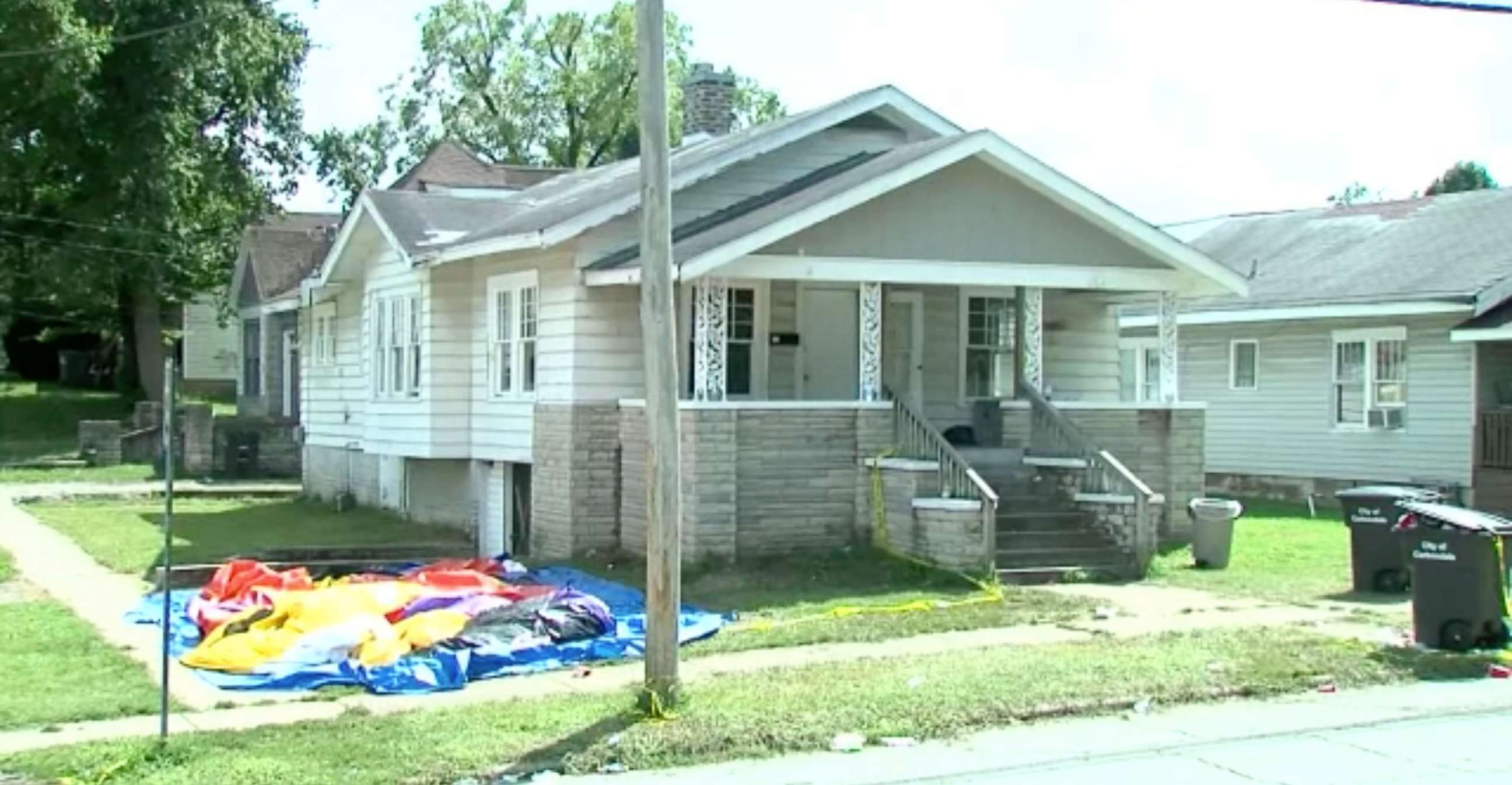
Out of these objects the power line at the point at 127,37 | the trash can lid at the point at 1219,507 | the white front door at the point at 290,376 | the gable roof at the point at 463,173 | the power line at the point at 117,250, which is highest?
the power line at the point at 127,37

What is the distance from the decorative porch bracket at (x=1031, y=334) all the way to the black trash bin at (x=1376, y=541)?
4.72 meters

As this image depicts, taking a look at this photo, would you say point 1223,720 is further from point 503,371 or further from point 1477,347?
point 1477,347

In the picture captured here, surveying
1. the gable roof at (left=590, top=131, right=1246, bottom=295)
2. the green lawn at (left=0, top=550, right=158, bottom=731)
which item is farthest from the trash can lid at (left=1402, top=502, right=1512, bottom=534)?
the green lawn at (left=0, top=550, right=158, bottom=731)

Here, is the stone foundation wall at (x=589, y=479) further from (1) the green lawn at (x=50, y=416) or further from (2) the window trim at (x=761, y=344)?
(1) the green lawn at (x=50, y=416)

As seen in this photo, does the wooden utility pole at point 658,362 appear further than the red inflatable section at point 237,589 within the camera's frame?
No

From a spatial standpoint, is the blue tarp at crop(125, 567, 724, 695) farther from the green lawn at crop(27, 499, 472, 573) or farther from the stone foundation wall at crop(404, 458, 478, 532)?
the stone foundation wall at crop(404, 458, 478, 532)

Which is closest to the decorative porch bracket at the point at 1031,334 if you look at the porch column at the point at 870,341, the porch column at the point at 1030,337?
the porch column at the point at 1030,337

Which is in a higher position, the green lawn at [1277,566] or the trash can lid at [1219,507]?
the trash can lid at [1219,507]

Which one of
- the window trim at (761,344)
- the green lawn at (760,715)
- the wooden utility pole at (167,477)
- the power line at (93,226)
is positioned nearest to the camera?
the wooden utility pole at (167,477)

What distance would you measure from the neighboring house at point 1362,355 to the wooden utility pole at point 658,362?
17.3 metres

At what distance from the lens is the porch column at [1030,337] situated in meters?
19.7

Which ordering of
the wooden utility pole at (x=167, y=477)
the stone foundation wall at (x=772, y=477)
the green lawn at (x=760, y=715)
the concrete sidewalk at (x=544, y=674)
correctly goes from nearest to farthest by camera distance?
the wooden utility pole at (x=167, y=477) → the green lawn at (x=760, y=715) → the concrete sidewalk at (x=544, y=674) → the stone foundation wall at (x=772, y=477)

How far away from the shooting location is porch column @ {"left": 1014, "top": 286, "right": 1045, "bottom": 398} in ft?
64.6

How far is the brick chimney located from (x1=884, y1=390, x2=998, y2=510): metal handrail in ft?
29.0
